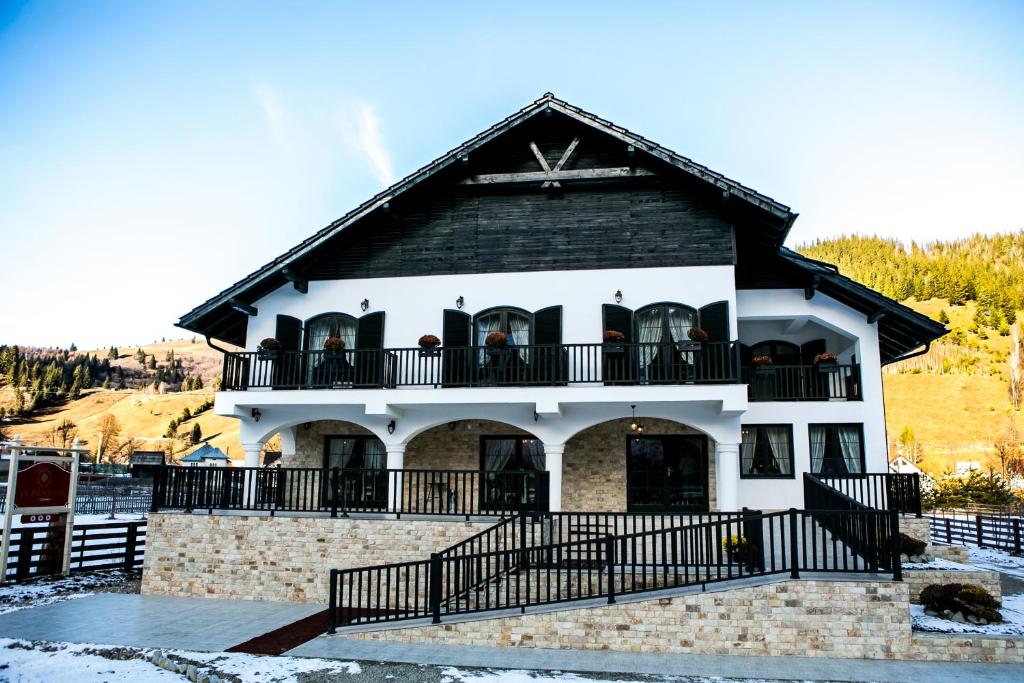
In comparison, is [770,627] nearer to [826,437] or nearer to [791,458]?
[791,458]

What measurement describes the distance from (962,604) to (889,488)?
178 inches

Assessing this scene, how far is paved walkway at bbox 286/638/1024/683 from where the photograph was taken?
309 inches

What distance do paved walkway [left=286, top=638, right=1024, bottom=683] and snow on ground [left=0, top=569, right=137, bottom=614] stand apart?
6219mm

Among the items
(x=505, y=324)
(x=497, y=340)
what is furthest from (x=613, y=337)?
(x=505, y=324)

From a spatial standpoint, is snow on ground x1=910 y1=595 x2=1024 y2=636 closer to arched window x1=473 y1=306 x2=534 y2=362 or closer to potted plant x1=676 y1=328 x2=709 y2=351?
potted plant x1=676 y1=328 x2=709 y2=351

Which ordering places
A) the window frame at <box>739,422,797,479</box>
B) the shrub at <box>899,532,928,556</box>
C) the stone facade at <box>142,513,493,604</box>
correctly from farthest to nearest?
the window frame at <box>739,422,797,479</box> < the stone facade at <box>142,513,493,604</box> < the shrub at <box>899,532,928,556</box>

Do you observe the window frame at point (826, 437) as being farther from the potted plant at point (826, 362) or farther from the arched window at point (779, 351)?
the arched window at point (779, 351)

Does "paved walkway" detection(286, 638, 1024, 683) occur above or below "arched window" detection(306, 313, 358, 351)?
below

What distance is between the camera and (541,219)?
50.3 feet

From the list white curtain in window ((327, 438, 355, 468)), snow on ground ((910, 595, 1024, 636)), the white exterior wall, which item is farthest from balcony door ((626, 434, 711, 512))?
white curtain in window ((327, 438, 355, 468))

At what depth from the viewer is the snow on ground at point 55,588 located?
12.0 meters

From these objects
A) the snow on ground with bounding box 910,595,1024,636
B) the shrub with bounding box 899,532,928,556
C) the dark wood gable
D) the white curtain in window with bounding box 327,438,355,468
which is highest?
the dark wood gable

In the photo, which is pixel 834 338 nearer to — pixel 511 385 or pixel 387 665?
pixel 511 385

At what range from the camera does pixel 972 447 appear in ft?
176
